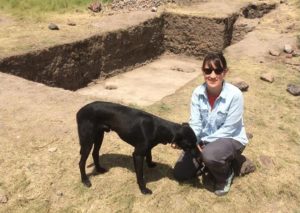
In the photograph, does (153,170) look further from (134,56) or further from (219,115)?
(134,56)

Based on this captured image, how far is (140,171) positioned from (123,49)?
741 centimetres

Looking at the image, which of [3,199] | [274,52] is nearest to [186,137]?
[3,199]

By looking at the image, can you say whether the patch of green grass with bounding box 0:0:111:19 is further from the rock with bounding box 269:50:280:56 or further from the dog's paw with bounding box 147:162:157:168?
the dog's paw with bounding box 147:162:157:168

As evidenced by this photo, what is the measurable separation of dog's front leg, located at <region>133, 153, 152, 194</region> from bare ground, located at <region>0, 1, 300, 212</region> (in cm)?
10

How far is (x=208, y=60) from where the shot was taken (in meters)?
4.48

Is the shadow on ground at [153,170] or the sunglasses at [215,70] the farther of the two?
the shadow on ground at [153,170]

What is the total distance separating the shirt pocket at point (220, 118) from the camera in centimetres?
469

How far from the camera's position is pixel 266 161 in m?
5.77

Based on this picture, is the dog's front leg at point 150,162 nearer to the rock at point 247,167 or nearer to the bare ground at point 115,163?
the bare ground at point 115,163

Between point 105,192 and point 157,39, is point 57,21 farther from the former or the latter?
point 105,192

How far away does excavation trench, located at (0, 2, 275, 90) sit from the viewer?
9398mm

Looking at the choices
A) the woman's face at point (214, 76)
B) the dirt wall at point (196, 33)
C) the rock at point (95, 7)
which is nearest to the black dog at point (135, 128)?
the woman's face at point (214, 76)

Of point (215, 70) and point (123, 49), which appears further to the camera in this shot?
point (123, 49)

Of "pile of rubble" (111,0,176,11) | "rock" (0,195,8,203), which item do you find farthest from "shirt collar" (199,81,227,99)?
"pile of rubble" (111,0,176,11)
